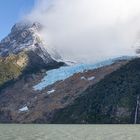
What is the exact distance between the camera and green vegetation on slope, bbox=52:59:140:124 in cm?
16025

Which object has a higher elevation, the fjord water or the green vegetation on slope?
the green vegetation on slope

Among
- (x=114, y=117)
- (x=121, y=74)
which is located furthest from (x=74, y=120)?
(x=121, y=74)

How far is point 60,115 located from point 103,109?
18.4 metres

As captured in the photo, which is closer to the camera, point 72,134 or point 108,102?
point 72,134

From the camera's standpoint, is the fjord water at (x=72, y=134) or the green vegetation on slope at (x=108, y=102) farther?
the green vegetation on slope at (x=108, y=102)

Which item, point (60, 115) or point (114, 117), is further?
point (60, 115)

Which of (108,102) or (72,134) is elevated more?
(108,102)

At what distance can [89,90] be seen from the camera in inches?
7200

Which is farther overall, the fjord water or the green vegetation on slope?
the green vegetation on slope

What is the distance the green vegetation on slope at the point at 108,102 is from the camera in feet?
526

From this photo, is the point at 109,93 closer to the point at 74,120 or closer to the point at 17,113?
the point at 74,120

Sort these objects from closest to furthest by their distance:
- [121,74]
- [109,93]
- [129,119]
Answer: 1. [129,119]
2. [109,93]
3. [121,74]

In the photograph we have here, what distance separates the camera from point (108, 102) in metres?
166

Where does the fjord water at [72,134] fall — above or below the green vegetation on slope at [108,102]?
below
